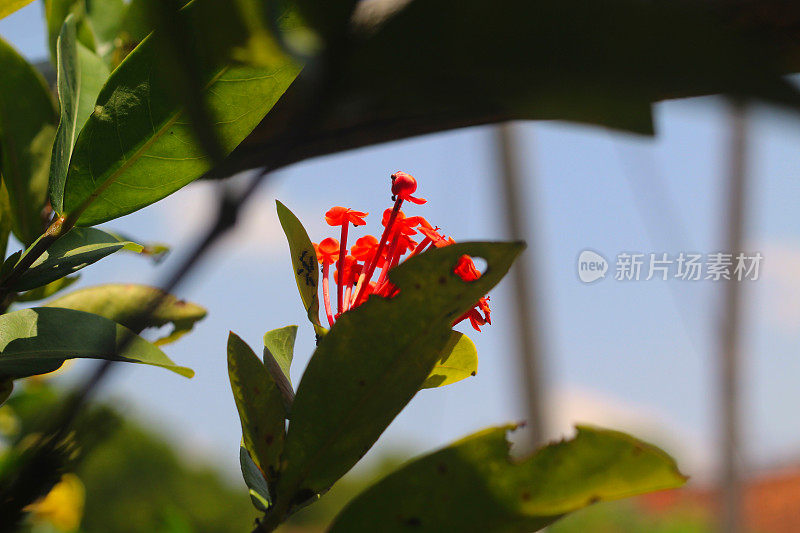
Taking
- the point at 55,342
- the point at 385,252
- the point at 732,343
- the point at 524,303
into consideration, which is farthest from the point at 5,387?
the point at 732,343

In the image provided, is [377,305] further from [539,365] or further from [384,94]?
[539,365]

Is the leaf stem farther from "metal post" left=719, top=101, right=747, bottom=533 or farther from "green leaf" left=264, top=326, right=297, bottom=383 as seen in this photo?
"metal post" left=719, top=101, right=747, bottom=533

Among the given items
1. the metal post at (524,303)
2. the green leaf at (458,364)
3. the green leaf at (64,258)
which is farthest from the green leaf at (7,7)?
the metal post at (524,303)

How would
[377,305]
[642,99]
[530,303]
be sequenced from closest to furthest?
[642,99], [377,305], [530,303]

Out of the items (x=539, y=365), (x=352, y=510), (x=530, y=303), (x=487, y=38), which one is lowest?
(x=539, y=365)

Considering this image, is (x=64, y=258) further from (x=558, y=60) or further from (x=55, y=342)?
(x=558, y=60)

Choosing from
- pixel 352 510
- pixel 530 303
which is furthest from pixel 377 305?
pixel 530 303

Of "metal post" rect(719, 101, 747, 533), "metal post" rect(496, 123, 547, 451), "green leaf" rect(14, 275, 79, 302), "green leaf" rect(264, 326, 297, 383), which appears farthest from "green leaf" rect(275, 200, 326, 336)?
"metal post" rect(719, 101, 747, 533)
